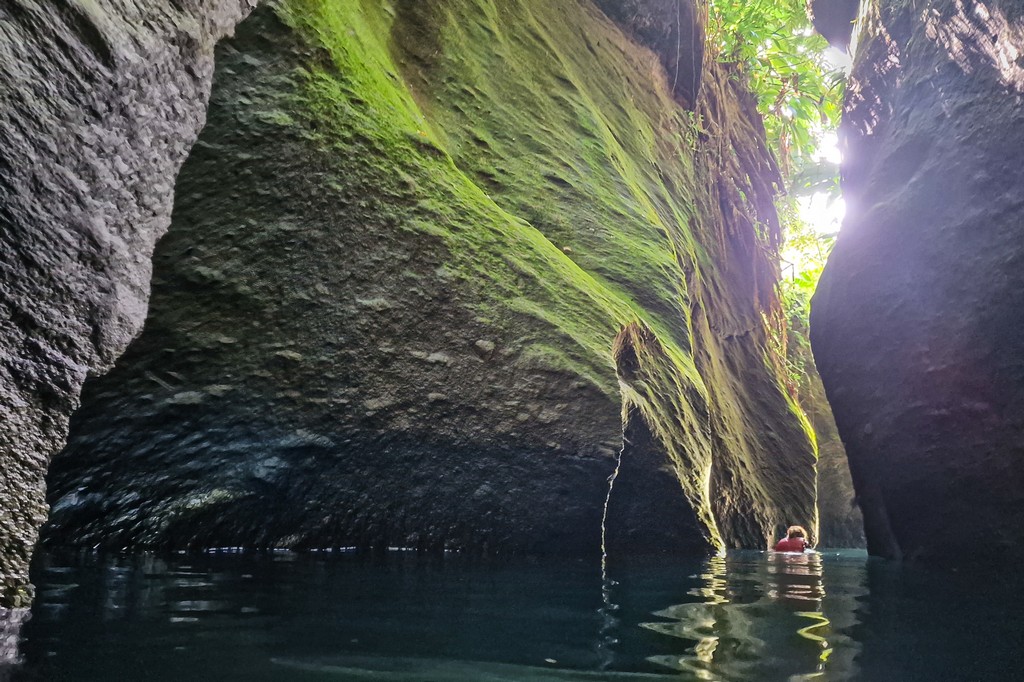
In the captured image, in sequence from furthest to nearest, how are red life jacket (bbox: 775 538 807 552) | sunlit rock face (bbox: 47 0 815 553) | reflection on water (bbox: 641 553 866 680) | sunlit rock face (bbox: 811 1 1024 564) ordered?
red life jacket (bbox: 775 538 807 552) < sunlit rock face (bbox: 811 1 1024 564) < sunlit rock face (bbox: 47 0 815 553) < reflection on water (bbox: 641 553 866 680)

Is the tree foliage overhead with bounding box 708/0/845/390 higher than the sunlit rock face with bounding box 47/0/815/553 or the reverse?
higher

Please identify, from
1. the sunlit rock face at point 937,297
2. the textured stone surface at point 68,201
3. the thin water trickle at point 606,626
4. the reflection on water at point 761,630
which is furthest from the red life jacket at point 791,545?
the textured stone surface at point 68,201

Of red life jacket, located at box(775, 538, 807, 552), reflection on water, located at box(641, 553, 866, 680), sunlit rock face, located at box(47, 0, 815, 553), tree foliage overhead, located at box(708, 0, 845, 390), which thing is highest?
tree foliage overhead, located at box(708, 0, 845, 390)

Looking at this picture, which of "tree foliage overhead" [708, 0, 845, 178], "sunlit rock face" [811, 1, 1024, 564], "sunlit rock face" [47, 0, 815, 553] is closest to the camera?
"sunlit rock face" [47, 0, 815, 553]

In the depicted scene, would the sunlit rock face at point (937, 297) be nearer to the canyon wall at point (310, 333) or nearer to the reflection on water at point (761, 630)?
the canyon wall at point (310, 333)

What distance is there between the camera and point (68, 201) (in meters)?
2.28

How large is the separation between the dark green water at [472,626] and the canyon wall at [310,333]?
48 cm

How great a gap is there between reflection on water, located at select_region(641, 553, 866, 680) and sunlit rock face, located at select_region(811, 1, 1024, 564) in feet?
6.70

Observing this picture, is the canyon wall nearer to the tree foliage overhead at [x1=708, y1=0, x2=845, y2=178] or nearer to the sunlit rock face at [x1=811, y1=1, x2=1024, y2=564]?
the sunlit rock face at [x1=811, y1=1, x2=1024, y2=564]

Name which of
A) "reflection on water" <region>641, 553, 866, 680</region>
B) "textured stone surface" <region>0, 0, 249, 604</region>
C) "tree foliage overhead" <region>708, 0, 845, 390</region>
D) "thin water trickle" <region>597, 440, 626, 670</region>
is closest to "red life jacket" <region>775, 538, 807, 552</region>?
"reflection on water" <region>641, 553, 866, 680</region>

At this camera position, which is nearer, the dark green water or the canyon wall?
the dark green water

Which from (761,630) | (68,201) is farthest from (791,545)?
(68,201)

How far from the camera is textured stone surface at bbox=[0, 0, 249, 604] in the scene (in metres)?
1.90

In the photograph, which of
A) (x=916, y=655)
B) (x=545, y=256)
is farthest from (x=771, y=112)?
(x=916, y=655)
